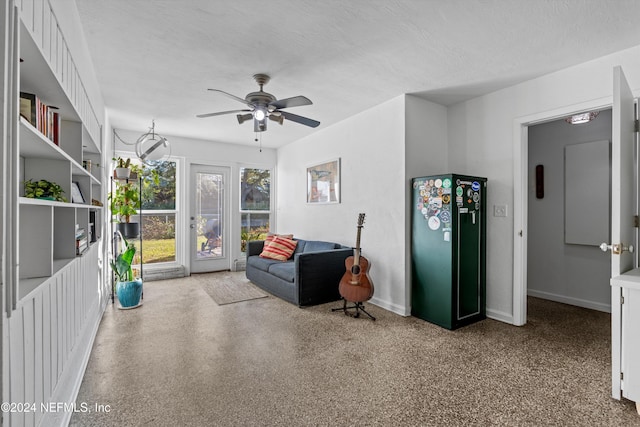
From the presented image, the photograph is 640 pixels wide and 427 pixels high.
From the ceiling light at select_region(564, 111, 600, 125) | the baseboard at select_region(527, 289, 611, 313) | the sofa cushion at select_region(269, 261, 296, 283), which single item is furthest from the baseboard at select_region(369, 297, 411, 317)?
the ceiling light at select_region(564, 111, 600, 125)

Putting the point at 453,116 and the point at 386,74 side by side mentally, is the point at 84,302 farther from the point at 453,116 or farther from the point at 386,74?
the point at 453,116

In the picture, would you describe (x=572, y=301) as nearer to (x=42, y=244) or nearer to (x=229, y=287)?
(x=229, y=287)

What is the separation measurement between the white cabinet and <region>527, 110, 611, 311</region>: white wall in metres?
2.12

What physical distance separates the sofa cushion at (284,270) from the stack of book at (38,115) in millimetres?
2646

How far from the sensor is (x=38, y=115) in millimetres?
1470

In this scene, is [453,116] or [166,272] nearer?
[453,116]

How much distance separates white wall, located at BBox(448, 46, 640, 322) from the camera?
2.72 m

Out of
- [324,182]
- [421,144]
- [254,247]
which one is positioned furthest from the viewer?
[254,247]

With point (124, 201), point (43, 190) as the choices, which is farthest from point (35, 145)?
point (124, 201)

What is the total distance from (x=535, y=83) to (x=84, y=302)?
435 centimetres

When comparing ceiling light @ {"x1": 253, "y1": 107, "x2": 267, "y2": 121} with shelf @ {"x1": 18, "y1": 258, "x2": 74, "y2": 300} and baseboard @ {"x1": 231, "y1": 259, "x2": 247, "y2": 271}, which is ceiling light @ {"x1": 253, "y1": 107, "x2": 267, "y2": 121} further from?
baseboard @ {"x1": 231, "y1": 259, "x2": 247, "y2": 271}

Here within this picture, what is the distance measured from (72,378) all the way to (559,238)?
4961mm

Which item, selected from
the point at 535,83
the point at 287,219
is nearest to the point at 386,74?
the point at 535,83

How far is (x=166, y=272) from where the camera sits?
5262 mm
